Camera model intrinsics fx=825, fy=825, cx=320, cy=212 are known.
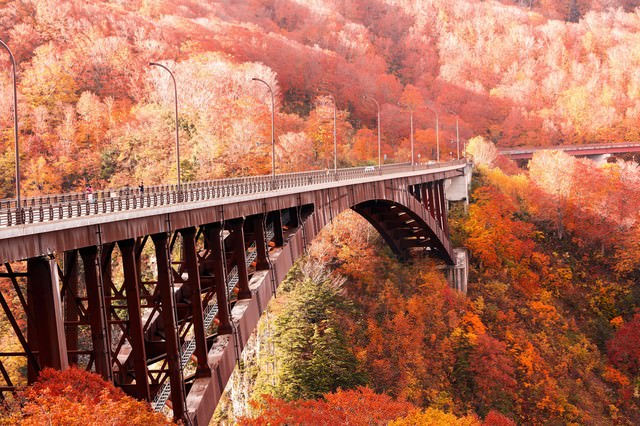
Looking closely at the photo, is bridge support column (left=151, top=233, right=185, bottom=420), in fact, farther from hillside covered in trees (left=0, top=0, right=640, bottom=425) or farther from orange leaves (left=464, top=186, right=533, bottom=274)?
orange leaves (left=464, top=186, right=533, bottom=274)

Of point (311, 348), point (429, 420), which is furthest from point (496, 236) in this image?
point (429, 420)

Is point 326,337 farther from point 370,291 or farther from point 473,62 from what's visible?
point 473,62

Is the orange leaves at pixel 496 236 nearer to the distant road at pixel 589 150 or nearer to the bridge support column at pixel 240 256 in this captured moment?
the bridge support column at pixel 240 256

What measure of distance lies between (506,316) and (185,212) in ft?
145

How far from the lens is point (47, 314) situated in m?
18.5

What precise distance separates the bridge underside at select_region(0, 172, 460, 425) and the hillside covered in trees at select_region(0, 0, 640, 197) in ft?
89.3

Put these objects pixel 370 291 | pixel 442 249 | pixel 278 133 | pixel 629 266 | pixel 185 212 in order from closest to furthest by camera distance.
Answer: pixel 185 212
pixel 370 291
pixel 442 249
pixel 629 266
pixel 278 133

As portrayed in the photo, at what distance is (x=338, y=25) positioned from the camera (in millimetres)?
174125

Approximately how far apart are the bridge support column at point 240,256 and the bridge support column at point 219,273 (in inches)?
55.1

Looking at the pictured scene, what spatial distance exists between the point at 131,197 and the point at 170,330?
4099 mm

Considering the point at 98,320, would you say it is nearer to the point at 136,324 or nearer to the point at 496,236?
the point at 136,324

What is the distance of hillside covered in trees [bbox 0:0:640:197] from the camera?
238 feet

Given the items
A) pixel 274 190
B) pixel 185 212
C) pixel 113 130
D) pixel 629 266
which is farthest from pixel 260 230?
pixel 629 266

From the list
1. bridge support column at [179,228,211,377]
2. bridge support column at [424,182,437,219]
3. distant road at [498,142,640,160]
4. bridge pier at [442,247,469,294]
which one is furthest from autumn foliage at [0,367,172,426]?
distant road at [498,142,640,160]
